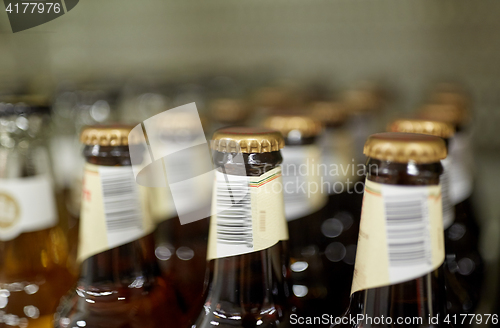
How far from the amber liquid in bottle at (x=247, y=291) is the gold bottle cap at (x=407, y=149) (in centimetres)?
12

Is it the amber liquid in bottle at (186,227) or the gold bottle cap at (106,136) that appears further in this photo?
the amber liquid in bottle at (186,227)

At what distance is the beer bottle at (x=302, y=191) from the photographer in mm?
703

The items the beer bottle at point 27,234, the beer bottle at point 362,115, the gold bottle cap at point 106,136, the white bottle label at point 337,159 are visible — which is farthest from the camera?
the beer bottle at point 362,115

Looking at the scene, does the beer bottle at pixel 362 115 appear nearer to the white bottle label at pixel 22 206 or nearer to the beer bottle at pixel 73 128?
the beer bottle at pixel 73 128

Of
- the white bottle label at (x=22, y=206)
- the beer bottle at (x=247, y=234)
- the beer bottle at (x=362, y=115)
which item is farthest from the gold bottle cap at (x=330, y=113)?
the white bottle label at (x=22, y=206)

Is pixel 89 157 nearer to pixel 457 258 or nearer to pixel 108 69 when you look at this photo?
pixel 457 258

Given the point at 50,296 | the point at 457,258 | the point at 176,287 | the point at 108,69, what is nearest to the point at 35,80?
the point at 108,69

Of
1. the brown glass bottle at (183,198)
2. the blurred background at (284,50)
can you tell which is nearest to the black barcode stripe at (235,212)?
the brown glass bottle at (183,198)

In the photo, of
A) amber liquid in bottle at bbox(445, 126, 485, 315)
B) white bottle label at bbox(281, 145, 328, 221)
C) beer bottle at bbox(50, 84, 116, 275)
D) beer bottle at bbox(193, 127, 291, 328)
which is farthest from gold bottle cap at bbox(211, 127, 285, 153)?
beer bottle at bbox(50, 84, 116, 275)

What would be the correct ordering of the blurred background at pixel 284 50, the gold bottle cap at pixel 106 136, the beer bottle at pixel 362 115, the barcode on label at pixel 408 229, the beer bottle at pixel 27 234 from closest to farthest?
1. the barcode on label at pixel 408 229
2. the gold bottle cap at pixel 106 136
3. the beer bottle at pixel 27 234
4. the beer bottle at pixel 362 115
5. the blurred background at pixel 284 50

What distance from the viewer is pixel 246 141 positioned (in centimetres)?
48

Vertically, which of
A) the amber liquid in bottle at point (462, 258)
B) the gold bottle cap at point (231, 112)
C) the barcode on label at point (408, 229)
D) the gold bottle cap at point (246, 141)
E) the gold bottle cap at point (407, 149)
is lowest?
the amber liquid in bottle at point (462, 258)

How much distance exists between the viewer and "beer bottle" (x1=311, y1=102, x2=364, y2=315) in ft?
2.75

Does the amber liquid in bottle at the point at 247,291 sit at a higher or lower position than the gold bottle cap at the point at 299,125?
lower
